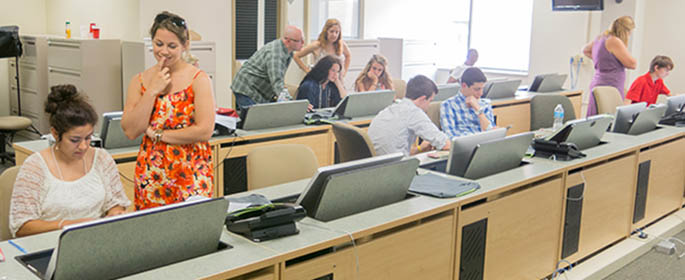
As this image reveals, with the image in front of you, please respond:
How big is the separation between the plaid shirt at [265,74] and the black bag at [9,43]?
2995 mm

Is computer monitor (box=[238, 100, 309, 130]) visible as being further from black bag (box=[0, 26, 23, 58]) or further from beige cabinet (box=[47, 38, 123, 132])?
black bag (box=[0, 26, 23, 58])

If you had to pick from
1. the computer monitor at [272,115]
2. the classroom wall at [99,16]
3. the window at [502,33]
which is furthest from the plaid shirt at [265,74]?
the window at [502,33]

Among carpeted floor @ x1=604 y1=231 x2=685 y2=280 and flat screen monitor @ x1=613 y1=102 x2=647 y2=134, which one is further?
flat screen monitor @ x1=613 y1=102 x2=647 y2=134

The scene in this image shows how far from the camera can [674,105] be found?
509 cm

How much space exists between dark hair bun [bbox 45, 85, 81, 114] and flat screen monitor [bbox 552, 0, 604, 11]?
6898 millimetres

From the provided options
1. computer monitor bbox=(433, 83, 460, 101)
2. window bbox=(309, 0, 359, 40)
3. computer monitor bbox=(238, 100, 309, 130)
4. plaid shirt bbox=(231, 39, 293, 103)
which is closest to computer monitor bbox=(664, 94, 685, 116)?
computer monitor bbox=(433, 83, 460, 101)

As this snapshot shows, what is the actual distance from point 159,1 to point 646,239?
4.85 meters

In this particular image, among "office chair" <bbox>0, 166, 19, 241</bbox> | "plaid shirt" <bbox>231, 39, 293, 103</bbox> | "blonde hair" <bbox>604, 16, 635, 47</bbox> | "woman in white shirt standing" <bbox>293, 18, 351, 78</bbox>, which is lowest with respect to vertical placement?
"office chair" <bbox>0, 166, 19, 241</bbox>

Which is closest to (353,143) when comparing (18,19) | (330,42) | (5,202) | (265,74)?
(265,74)

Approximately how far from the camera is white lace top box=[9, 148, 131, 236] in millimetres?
2191

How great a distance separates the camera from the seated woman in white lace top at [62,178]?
2193 millimetres

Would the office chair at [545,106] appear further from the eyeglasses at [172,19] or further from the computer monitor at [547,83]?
the eyeglasses at [172,19]

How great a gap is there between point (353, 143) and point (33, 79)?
5.03 m

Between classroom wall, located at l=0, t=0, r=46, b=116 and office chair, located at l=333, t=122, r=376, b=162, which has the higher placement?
classroom wall, located at l=0, t=0, r=46, b=116
